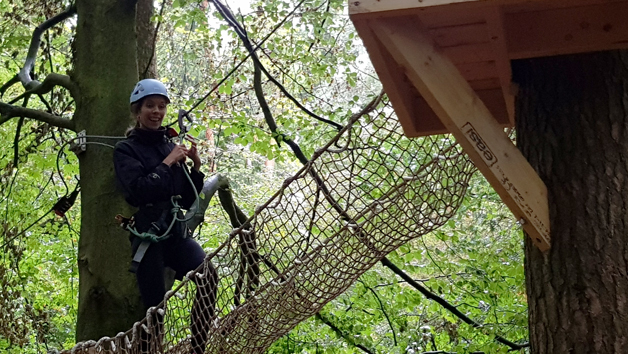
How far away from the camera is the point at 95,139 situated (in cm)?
288

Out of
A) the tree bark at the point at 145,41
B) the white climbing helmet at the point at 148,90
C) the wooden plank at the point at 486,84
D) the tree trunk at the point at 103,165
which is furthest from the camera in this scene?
the tree bark at the point at 145,41

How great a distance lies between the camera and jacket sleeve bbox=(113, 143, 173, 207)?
2.20 metres

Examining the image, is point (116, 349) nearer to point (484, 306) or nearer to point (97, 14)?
point (97, 14)

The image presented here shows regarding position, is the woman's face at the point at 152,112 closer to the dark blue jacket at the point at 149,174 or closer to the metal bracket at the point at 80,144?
the dark blue jacket at the point at 149,174

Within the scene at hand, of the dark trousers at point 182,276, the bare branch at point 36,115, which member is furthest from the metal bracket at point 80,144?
the dark trousers at point 182,276

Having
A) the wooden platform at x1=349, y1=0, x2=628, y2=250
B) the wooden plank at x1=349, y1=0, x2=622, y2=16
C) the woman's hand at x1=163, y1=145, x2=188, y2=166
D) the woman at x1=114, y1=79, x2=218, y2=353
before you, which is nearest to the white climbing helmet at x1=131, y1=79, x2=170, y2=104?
the woman at x1=114, y1=79, x2=218, y2=353

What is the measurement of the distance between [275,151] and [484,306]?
1784 millimetres

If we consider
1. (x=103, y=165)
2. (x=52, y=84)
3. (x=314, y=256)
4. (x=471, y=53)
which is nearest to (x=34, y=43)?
(x=52, y=84)

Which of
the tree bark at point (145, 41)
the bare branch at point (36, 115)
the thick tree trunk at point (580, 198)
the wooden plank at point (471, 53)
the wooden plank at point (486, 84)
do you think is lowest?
the thick tree trunk at point (580, 198)

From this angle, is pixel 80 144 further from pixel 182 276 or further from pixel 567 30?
pixel 567 30

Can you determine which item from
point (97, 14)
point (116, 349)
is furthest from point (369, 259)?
point (97, 14)

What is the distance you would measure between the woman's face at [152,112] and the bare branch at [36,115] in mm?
807

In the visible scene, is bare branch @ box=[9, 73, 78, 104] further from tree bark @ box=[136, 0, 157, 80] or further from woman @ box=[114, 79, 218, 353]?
woman @ box=[114, 79, 218, 353]

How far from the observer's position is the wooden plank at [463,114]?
133 cm
